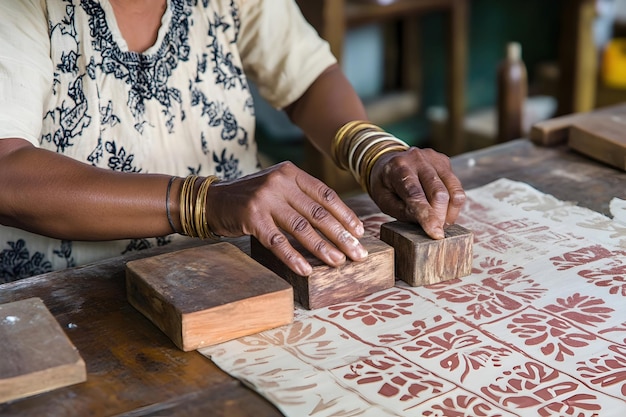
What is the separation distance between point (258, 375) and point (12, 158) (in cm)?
59

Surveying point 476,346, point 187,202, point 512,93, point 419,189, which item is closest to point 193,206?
point 187,202

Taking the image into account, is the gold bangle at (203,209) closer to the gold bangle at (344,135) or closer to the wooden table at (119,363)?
the wooden table at (119,363)

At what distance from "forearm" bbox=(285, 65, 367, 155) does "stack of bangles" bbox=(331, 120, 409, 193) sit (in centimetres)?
8

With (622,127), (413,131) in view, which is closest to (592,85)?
(413,131)

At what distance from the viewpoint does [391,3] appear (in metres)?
3.67

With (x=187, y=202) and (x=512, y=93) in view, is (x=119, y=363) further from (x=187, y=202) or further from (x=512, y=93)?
(x=512, y=93)

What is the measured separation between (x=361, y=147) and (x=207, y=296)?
0.58m

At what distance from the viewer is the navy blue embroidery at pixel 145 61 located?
5.44ft

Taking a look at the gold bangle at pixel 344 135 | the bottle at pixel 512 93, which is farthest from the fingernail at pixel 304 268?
the bottle at pixel 512 93

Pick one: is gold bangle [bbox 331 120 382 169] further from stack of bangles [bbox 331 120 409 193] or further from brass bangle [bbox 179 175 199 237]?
brass bangle [bbox 179 175 199 237]

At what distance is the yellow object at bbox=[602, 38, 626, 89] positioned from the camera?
392 centimetres

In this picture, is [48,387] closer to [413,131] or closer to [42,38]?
[42,38]

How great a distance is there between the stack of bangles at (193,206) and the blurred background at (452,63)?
2068mm

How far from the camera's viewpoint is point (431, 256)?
1357 millimetres
